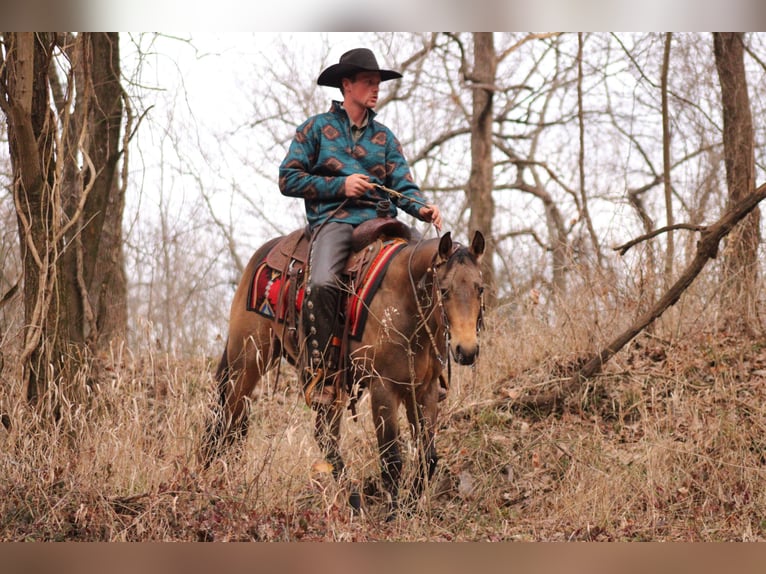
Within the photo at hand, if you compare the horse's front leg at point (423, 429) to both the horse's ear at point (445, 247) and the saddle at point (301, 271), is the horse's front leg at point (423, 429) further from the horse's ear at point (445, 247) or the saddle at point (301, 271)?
the horse's ear at point (445, 247)

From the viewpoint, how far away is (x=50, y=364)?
20.9 feet

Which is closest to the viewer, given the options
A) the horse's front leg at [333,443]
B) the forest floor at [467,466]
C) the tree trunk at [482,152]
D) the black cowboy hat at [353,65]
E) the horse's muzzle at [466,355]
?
the forest floor at [467,466]

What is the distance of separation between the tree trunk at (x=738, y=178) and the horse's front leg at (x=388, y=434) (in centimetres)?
434

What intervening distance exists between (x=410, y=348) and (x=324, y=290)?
70 centimetres

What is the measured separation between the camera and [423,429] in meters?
6.10

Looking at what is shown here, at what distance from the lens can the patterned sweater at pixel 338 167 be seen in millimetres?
6449

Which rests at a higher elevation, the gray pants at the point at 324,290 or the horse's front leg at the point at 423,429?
the gray pants at the point at 324,290

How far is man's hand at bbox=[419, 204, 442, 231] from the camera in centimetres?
618

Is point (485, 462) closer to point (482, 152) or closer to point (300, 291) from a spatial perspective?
point (300, 291)

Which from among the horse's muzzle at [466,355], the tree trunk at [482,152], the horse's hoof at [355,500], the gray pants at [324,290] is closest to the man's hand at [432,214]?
the gray pants at [324,290]

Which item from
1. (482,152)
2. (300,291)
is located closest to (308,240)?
(300,291)

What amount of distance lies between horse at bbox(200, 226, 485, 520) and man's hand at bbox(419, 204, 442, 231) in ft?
0.60

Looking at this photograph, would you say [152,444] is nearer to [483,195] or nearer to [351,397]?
[351,397]

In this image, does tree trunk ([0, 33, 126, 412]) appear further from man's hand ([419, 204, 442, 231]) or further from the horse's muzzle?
the horse's muzzle
